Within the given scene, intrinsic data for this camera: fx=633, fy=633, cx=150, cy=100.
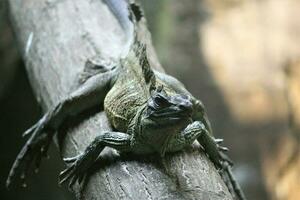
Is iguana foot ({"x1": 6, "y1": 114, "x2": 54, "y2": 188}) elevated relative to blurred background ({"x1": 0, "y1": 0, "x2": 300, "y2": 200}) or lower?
elevated

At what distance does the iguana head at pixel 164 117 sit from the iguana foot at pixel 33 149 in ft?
4.76

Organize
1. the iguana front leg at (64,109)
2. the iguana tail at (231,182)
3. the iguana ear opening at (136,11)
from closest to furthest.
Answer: the iguana tail at (231,182) → the iguana front leg at (64,109) → the iguana ear opening at (136,11)

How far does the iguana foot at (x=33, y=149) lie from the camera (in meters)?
5.22

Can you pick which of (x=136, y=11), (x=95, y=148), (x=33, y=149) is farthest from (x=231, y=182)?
(x=136, y=11)

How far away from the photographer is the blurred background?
797 cm

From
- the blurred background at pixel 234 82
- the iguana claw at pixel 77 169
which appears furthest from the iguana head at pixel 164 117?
the blurred background at pixel 234 82

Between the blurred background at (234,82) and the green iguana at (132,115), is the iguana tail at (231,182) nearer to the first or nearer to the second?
the green iguana at (132,115)

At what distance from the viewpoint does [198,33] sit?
491 inches

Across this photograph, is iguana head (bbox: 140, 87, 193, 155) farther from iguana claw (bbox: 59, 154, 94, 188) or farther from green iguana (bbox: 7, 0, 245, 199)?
iguana claw (bbox: 59, 154, 94, 188)

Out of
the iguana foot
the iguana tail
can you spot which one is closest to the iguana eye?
the iguana tail

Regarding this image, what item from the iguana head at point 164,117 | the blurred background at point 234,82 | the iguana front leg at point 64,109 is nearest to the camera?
the iguana head at point 164,117

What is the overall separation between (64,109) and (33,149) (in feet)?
1.86

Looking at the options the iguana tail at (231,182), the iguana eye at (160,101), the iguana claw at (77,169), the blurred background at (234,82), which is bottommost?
the blurred background at (234,82)

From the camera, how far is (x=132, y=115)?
432 centimetres
